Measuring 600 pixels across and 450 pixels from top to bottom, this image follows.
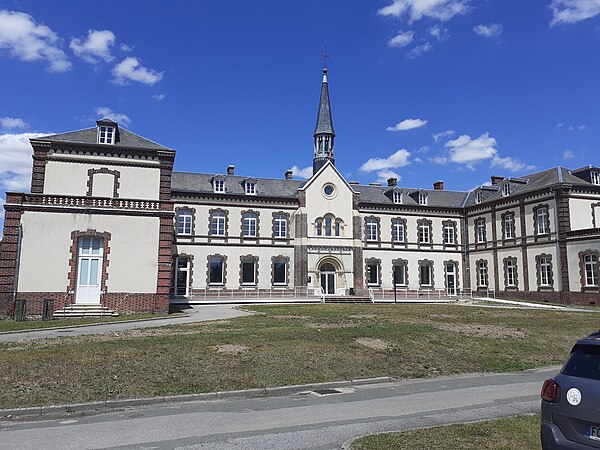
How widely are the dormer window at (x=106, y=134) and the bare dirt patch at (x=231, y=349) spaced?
21.0m

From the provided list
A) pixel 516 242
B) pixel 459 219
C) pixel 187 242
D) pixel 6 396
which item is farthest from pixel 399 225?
pixel 6 396

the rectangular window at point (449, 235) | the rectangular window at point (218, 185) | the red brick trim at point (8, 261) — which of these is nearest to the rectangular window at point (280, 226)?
the rectangular window at point (218, 185)

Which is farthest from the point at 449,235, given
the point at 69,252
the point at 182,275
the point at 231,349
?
the point at 231,349

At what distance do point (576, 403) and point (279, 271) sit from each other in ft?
127

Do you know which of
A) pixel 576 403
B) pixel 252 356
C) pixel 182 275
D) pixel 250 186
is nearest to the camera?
pixel 576 403

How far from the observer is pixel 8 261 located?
23.5m

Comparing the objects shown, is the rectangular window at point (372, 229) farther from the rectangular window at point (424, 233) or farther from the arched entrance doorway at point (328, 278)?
the arched entrance doorway at point (328, 278)

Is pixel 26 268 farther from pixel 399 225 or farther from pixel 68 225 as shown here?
pixel 399 225

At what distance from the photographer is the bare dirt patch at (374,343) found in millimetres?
14594

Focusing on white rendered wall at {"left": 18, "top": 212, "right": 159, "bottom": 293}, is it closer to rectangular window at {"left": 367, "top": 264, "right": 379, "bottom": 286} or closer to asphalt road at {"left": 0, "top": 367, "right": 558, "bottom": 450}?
asphalt road at {"left": 0, "top": 367, "right": 558, "bottom": 450}

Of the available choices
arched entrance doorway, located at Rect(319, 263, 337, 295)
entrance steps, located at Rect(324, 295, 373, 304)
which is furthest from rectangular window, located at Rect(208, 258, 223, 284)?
entrance steps, located at Rect(324, 295, 373, 304)

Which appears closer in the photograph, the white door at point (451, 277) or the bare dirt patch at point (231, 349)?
the bare dirt patch at point (231, 349)

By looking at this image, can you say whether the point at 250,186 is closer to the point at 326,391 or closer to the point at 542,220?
the point at 542,220

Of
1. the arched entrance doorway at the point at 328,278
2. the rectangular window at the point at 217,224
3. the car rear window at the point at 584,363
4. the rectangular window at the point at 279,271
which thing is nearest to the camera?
the car rear window at the point at 584,363
